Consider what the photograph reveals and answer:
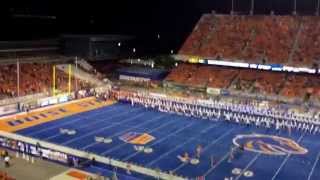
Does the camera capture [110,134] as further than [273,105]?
No

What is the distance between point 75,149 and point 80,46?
2820 cm

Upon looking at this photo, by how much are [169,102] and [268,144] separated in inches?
514

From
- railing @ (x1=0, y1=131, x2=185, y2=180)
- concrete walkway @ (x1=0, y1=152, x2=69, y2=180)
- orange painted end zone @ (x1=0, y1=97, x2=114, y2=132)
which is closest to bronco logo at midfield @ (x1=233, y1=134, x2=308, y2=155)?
railing @ (x1=0, y1=131, x2=185, y2=180)

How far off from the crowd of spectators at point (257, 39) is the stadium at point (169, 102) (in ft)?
0.39

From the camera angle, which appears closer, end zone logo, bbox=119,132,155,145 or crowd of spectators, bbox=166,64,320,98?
end zone logo, bbox=119,132,155,145

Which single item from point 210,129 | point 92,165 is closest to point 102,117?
point 210,129

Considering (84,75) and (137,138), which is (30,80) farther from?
(137,138)

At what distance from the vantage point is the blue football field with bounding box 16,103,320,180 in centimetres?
2211

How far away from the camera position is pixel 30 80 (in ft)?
131

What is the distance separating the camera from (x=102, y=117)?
32.7 m

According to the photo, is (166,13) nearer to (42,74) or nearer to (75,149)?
(42,74)

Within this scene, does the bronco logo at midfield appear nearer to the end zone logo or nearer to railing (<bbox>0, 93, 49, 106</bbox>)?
the end zone logo

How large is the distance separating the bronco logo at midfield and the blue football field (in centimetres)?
19

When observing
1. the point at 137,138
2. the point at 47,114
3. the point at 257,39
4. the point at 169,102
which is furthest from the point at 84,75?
the point at 137,138
